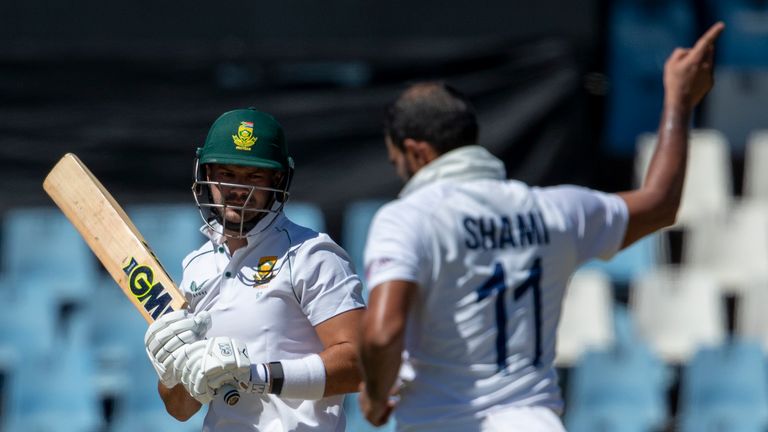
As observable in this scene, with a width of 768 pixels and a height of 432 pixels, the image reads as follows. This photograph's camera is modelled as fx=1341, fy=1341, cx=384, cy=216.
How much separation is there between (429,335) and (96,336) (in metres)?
4.68

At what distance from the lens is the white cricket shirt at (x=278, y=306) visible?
316 cm

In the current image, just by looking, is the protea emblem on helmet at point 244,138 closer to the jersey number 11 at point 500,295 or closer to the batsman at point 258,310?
the batsman at point 258,310

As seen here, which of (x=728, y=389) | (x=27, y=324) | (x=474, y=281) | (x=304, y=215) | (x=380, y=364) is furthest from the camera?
(x=304, y=215)

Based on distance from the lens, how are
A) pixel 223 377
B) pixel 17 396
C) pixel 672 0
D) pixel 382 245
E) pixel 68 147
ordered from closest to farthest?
1. pixel 382 245
2. pixel 223 377
3. pixel 17 396
4. pixel 68 147
5. pixel 672 0

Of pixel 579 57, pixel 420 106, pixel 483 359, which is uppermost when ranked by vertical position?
pixel 420 106

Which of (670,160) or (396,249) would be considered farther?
(670,160)

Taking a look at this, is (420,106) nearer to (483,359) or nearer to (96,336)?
(483,359)

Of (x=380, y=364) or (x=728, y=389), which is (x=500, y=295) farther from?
(x=728, y=389)

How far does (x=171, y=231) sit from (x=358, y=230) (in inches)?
41.3

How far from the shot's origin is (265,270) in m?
3.20

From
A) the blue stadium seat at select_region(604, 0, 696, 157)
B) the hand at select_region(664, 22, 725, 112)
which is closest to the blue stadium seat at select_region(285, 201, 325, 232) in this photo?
the blue stadium seat at select_region(604, 0, 696, 157)

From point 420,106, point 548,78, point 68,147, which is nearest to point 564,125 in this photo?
point 548,78

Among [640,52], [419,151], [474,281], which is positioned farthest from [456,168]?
[640,52]

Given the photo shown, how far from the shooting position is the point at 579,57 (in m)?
7.92
